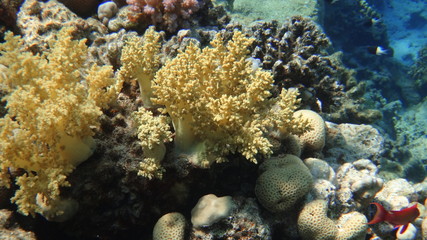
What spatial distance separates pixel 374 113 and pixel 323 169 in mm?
4540

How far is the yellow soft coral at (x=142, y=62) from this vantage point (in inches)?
110

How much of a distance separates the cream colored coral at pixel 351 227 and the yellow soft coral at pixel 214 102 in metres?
1.55

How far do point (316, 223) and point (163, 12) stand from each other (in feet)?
12.7

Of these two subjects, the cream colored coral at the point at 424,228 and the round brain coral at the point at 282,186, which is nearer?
the round brain coral at the point at 282,186

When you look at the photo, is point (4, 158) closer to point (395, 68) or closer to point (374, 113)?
point (374, 113)

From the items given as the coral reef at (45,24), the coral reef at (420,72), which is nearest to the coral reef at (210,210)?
the coral reef at (45,24)

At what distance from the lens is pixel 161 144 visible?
256cm

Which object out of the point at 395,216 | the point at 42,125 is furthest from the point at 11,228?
the point at 395,216

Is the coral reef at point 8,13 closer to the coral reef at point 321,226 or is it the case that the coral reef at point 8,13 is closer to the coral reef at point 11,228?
the coral reef at point 11,228

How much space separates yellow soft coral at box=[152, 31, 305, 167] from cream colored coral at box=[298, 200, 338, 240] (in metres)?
1.00

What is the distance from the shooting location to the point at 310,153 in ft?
12.8

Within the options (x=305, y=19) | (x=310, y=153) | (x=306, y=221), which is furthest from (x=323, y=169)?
(x=305, y=19)

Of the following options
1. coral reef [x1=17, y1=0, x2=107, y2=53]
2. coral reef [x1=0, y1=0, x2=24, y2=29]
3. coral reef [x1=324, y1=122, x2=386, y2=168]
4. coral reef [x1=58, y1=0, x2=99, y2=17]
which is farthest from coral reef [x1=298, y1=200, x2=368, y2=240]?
coral reef [x1=0, y1=0, x2=24, y2=29]

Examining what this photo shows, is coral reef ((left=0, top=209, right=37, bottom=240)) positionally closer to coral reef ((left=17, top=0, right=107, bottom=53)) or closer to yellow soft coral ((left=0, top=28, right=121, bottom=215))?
yellow soft coral ((left=0, top=28, right=121, bottom=215))
